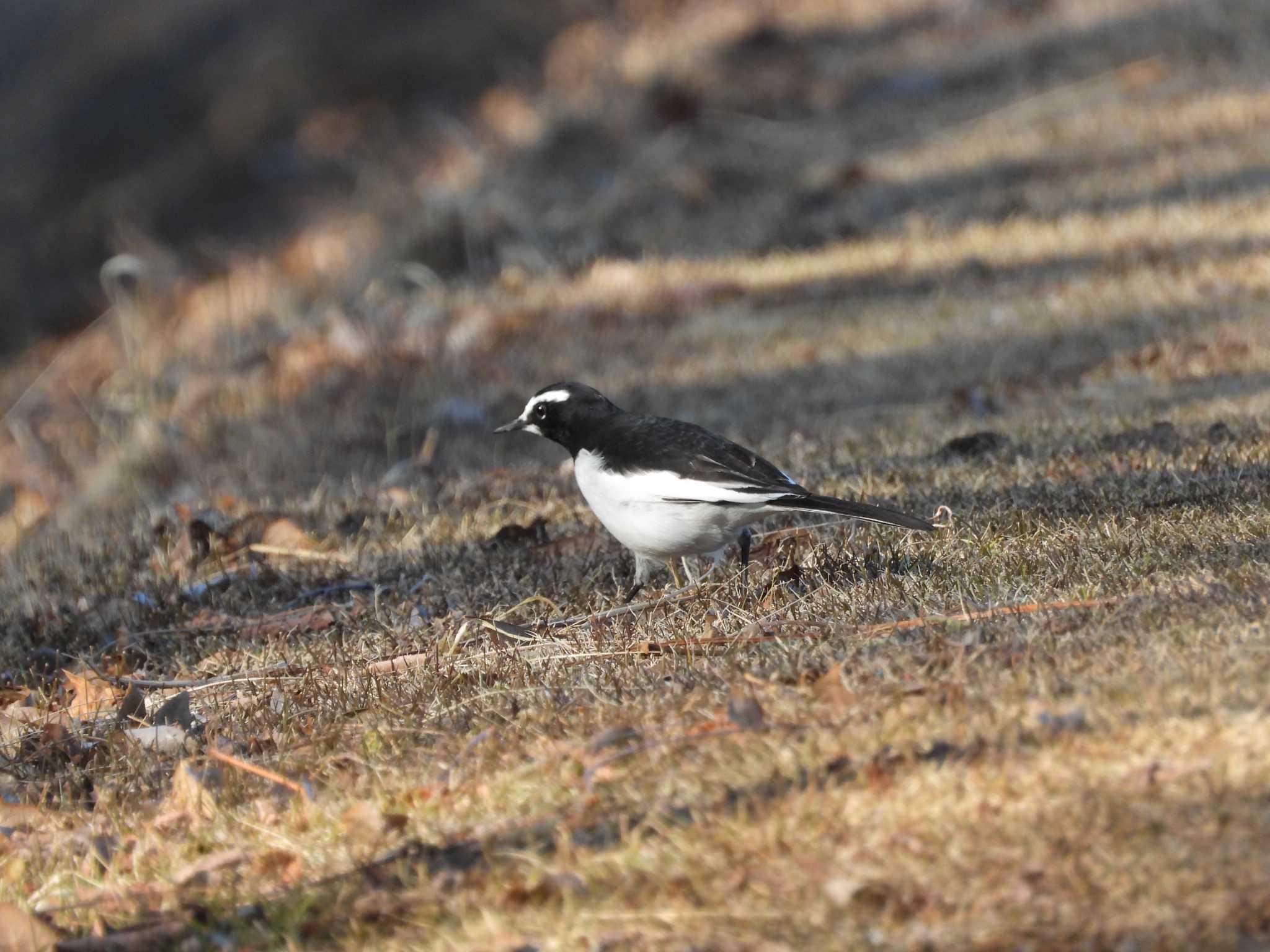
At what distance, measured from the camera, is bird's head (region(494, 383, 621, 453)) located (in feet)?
17.6

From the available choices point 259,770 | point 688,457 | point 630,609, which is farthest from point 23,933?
point 688,457

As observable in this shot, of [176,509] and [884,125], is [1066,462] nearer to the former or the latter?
[176,509]

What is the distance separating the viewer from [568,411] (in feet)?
17.8

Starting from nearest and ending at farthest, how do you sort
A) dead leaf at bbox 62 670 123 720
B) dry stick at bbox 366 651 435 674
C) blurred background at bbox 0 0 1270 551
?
dry stick at bbox 366 651 435 674, dead leaf at bbox 62 670 123 720, blurred background at bbox 0 0 1270 551

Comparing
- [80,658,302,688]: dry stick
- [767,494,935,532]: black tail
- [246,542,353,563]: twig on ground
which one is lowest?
[246,542,353,563]: twig on ground

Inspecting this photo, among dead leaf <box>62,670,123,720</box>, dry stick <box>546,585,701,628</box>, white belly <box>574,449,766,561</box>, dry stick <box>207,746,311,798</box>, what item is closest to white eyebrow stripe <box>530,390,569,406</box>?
white belly <box>574,449,766,561</box>

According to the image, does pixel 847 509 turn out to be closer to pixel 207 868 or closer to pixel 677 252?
pixel 207 868

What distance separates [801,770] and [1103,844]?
619 mm

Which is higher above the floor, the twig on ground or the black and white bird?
the black and white bird

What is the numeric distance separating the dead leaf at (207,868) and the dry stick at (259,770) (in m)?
0.24

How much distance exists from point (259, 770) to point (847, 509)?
1.65 m

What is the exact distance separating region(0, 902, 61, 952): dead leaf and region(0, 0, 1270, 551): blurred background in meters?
4.28

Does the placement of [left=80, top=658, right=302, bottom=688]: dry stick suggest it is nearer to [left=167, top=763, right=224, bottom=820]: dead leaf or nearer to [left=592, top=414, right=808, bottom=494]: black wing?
[left=167, top=763, right=224, bottom=820]: dead leaf

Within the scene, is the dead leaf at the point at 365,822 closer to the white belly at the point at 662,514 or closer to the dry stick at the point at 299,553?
the white belly at the point at 662,514
